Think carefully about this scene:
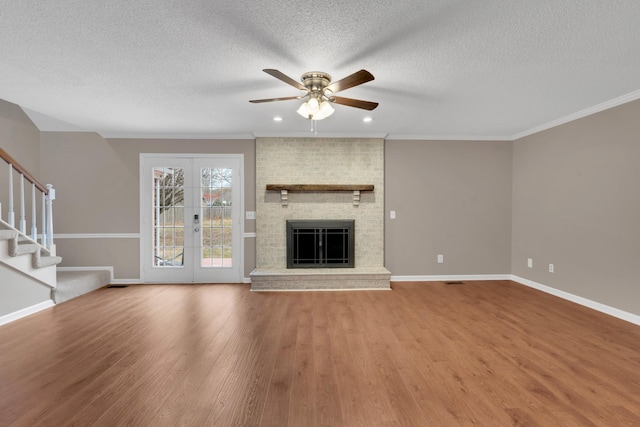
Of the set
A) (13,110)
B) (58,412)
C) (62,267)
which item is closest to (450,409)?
(58,412)

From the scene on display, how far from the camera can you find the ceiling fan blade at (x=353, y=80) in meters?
2.09

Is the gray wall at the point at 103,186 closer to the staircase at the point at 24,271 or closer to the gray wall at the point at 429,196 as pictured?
the gray wall at the point at 429,196

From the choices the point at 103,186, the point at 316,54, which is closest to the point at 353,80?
the point at 316,54

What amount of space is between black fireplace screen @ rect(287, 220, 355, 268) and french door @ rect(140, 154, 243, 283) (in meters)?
0.91

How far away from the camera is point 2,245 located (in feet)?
10.2

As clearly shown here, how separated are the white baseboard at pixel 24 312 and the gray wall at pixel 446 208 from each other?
4.76 m

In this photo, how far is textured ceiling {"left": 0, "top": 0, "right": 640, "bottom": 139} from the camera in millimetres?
1794

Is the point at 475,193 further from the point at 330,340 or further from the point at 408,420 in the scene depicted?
the point at 408,420

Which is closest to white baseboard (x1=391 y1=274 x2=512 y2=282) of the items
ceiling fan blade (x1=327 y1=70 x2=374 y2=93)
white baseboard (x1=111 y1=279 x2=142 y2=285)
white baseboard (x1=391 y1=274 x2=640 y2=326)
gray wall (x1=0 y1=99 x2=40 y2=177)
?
white baseboard (x1=391 y1=274 x2=640 y2=326)

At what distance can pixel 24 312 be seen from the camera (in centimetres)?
334

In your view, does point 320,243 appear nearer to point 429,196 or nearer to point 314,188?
point 314,188

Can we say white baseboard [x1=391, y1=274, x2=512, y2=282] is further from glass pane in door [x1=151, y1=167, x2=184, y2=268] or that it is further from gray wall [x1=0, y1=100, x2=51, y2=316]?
gray wall [x1=0, y1=100, x2=51, y2=316]

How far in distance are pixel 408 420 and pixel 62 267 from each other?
5.60 m

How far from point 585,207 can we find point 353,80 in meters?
3.59
